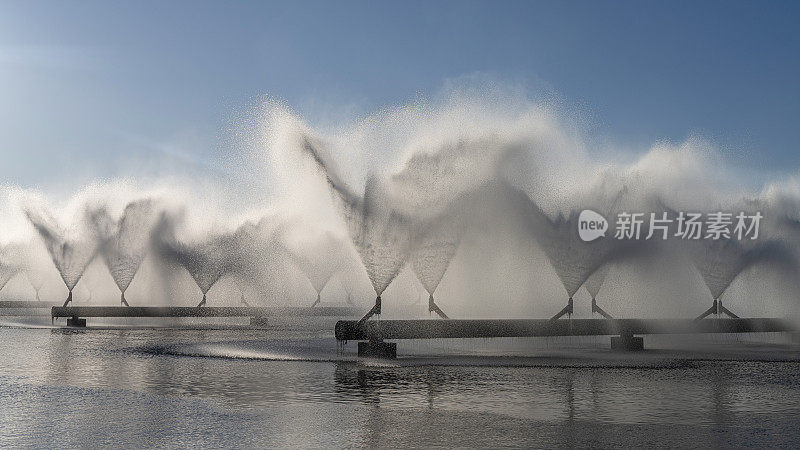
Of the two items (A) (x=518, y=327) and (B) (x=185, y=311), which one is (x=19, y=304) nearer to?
(B) (x=185, y=311)

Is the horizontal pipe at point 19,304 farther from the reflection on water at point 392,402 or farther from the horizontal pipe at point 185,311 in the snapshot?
the reflection on water at point 392,402

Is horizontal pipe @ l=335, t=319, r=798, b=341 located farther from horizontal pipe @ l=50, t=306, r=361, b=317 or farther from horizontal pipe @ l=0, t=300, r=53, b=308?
horizontal pipe @ l=0, t=300, r=53, b=308

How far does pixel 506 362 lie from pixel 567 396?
1116cm

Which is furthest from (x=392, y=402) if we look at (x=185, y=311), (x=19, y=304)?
(x=19, y=304)

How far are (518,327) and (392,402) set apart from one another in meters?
19.6

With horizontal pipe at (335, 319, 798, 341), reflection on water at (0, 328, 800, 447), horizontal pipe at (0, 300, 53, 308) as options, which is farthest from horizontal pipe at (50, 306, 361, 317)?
horizontal pipe at (335, 319, 798, 341)

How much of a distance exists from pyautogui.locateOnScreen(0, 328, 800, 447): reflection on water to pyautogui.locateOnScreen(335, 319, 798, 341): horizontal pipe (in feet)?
8.64

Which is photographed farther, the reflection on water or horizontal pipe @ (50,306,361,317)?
horizontal pipe @ (50,306,361,317)

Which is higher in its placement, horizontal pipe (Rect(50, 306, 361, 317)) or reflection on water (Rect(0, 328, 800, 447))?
horizontal pipe (Rect(50, 306, 361, 317))

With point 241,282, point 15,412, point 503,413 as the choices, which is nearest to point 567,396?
point 503,413

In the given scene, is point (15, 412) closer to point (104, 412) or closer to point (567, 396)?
point (104, 412)

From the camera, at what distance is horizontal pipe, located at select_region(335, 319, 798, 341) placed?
33.0m

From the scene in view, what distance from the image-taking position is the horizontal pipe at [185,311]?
70812 mm

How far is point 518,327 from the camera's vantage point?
120 ft
